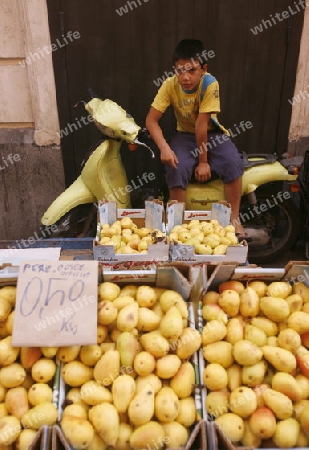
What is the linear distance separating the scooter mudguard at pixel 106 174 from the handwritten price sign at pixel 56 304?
5.50 ft

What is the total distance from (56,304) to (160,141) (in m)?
2.20

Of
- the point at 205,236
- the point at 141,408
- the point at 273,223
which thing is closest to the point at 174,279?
the point at 141,408

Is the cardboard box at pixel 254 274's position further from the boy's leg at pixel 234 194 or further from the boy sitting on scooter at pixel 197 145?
the boy's leg at pixel 234 194

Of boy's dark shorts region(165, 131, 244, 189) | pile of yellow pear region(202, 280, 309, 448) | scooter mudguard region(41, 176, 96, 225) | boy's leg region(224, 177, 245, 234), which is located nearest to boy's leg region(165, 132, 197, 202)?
boy's dark shorts region(165, 131, 244, 189)

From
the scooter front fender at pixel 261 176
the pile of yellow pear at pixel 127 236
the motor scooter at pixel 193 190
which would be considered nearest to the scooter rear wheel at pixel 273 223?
the motor scooter at pixel 193 190

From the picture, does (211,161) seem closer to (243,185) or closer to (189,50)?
(243,185)

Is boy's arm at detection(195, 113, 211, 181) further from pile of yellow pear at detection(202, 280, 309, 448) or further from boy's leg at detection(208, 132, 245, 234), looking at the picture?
pile of yellow pear at detection(202, 280, 309, 448)

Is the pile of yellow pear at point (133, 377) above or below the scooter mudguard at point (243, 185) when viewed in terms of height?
below

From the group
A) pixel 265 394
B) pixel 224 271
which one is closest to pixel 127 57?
pixel 224 271

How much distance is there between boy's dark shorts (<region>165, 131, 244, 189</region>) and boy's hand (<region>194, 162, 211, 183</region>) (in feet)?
0.18

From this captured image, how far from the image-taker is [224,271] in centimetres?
216

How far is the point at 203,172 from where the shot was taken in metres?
3.72

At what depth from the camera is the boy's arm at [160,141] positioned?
3.70 m

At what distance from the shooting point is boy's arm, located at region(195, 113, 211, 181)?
365 centimetres
